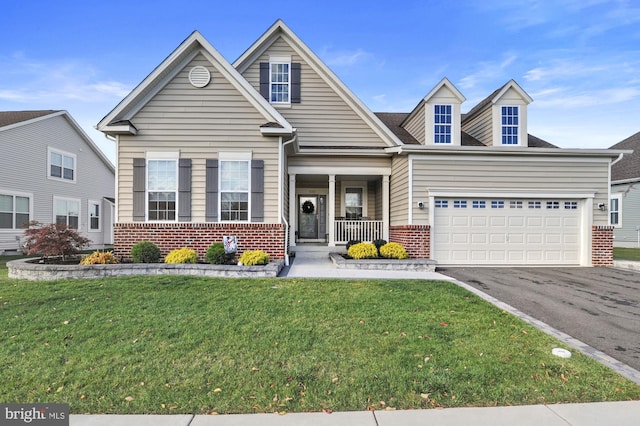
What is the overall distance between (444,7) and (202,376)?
581 inches

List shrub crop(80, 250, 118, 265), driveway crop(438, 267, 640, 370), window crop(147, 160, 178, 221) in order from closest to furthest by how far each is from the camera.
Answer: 1. driveway crop(438, 267, 640, 370)
2. shrub crop(80, 250, 118, 265)
3. window crop(147, 160, 178, 221)

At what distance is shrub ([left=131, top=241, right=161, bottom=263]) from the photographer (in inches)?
349

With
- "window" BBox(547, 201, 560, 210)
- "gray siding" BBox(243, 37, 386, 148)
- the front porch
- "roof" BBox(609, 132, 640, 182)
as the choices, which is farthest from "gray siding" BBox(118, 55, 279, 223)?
"roof" BBox(609, 132, 640, 182)

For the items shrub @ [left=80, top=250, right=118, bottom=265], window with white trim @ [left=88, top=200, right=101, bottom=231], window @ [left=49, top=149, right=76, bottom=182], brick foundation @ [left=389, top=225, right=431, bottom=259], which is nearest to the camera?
shrub @ [left=80, top=250, right=118, bottom=265]

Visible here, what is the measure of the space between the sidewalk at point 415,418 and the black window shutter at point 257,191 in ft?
23.4

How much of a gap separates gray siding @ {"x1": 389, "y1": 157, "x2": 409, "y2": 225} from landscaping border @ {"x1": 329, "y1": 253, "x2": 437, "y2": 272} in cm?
180

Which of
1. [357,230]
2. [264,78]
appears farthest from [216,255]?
[264,78]

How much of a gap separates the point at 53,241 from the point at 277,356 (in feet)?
27.8

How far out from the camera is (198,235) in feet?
31.6

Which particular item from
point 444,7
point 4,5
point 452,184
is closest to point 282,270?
point 452,184

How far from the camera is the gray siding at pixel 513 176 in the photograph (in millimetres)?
10977

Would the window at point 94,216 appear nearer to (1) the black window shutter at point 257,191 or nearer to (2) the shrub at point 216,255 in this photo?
(2) the shrub at point 216,255

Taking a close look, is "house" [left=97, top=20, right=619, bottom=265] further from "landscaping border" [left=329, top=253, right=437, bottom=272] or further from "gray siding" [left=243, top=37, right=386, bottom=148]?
"landscaping border" [left=329, top=253, right=437, bottom=272]

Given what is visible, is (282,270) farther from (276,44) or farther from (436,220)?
(276,44)
